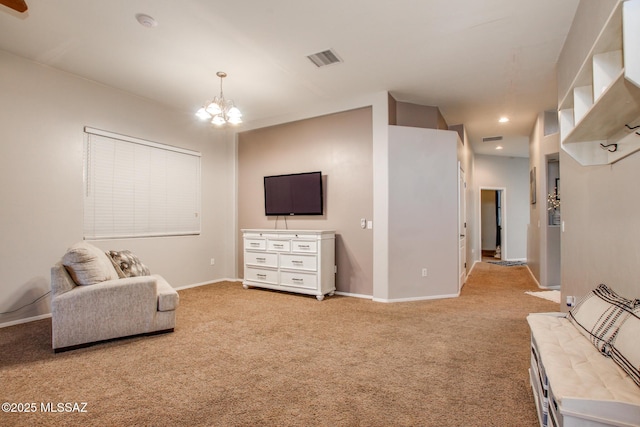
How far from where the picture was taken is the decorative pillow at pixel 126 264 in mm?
3473

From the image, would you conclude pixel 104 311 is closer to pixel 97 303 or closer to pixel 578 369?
pixel 97 303

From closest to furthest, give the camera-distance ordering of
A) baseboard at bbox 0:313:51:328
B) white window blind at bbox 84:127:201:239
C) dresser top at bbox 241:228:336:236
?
baseboard at bbox 0:313:51:328
white window blind at bbox 84:127:201:239
dresser top at bbox 241:228:336:236

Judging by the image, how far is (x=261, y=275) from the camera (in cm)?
508

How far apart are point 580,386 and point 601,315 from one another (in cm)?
69

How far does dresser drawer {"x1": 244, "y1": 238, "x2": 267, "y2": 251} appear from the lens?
16.5ft

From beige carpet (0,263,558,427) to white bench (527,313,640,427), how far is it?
0.45 m

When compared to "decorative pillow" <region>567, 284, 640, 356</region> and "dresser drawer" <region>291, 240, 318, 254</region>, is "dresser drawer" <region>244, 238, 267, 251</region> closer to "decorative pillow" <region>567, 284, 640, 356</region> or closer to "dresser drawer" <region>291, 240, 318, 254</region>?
"dresser drawer" <region>291, 240, 318, 254</region>

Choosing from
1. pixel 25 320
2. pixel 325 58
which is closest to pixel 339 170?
pixel 325 58

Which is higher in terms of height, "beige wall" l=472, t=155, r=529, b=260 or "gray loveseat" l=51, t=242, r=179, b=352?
"beige wall" l=472, t=155, r=529, b=260

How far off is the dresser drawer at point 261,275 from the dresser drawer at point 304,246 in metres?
0.54

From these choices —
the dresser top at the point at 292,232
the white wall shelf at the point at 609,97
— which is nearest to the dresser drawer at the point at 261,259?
the dresser top at the point at 292,232

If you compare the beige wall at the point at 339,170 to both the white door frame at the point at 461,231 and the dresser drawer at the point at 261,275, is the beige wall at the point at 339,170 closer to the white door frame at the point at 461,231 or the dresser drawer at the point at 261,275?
the dresser drawer at the point at 261,275

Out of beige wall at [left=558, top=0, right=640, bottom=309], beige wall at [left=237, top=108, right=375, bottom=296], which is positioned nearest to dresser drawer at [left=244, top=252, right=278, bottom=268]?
beige wall at [left=237, top=108, right=375, bottom=296]

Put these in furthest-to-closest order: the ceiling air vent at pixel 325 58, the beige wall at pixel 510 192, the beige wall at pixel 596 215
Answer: the beige wall at pixel 510 192 → the ceiling air vent at pixel 325 58 → the beige wall at pixel 596 215
